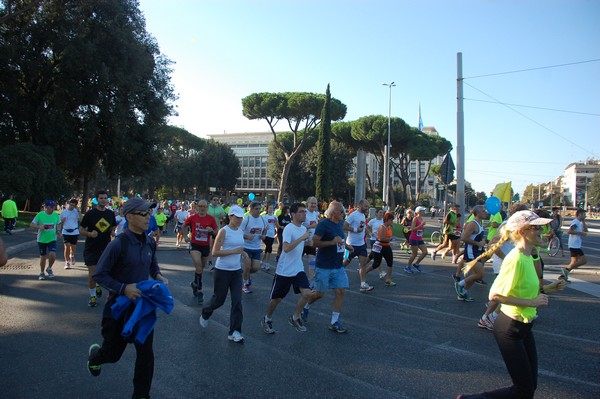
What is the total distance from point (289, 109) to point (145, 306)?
40.0 m

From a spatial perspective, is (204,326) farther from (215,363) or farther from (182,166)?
(182,166)

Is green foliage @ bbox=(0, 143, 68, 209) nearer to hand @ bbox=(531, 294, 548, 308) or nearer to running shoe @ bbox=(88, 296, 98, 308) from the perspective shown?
running shoe @ bbox=(88, 296, 98, 308)

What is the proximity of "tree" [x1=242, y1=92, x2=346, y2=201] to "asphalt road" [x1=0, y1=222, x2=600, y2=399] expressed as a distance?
34.5 meters

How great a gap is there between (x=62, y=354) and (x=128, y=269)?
6.49 ft

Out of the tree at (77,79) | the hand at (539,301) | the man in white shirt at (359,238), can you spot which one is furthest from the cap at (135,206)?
the tree at (77,79)

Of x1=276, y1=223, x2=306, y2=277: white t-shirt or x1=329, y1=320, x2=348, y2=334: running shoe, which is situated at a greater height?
x1=276, y1=223, x2=306, y2=277: white t-shirt

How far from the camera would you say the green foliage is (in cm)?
2223

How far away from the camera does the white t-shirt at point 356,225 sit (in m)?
8.77

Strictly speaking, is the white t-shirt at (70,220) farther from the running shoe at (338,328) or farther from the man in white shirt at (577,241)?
the man in white shirt at (577,241)

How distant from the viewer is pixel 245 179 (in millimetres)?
104625

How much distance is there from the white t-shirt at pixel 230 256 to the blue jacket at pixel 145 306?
7.17ft

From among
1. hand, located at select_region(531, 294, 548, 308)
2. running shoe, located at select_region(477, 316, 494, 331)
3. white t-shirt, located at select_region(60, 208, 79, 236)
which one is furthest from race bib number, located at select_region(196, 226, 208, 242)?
hand, located at select_region(531, 294, 548, 308)

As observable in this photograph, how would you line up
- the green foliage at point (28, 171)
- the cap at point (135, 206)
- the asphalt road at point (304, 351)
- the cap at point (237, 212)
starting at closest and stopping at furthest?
the cap at point (135, 206) < the asphalt road at point (304, 351) < the cap at point (237, 212) < the green foliage at point (28, 171)

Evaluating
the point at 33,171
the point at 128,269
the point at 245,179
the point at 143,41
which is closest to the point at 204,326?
the point at 128,269
